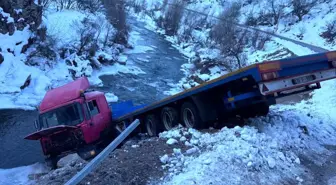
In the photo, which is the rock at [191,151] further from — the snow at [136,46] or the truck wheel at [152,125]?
the snow at [136,46]

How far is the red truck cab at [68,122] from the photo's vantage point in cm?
990

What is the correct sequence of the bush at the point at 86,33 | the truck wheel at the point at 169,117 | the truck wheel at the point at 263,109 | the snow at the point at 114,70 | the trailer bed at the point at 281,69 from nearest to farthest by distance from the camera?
1. the trailer bed at the point at 281,69
2. the truck wheel at the point at 263,109
3. the truck wheel at the point at 169,117
4. the snow at the point at 114,70
5. the bush at the point at 86,33

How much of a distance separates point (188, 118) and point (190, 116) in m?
0.11

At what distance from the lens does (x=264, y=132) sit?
7172 millimetres

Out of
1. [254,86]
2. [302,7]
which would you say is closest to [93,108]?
[254,86]

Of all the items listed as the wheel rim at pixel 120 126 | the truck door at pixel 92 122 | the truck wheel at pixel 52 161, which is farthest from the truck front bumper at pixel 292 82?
the truck wheel at pixel 52 161

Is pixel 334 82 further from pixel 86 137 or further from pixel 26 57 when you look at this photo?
pixel 26 57

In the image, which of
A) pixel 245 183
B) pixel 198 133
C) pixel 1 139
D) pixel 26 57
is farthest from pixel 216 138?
pixel 26 57

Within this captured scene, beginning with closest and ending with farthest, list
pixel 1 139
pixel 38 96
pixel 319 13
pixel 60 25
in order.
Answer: pixel 1 139 < pixel 38 96 < pixel 60 25 < pixel 319 13

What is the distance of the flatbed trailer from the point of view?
653 cm

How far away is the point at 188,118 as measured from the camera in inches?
338

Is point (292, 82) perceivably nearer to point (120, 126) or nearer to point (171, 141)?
point (171, 141)

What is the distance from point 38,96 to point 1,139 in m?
5.50

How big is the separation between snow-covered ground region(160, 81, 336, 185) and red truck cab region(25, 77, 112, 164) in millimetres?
3401
